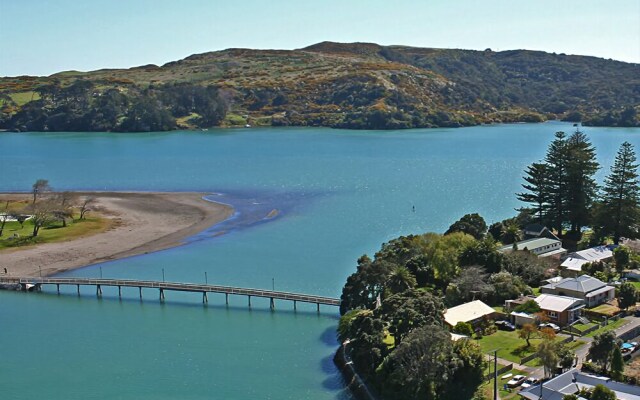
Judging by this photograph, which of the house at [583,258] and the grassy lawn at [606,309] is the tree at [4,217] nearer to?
the house at [583,258]

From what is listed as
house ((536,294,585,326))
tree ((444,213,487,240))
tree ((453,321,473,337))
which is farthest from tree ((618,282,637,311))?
tree ((444,213,487,240))

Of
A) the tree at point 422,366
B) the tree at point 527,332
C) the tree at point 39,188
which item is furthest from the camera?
the tree at point 39,188

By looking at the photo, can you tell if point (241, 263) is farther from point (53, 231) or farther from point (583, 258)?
point (583, 258)

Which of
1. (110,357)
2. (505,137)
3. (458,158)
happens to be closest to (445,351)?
(110,357)

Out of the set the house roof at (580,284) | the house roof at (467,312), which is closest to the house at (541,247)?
the house roof at (580,284)

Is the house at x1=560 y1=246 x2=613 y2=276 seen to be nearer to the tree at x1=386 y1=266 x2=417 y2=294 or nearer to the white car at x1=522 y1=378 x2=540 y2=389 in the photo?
the tree at x1=386 y1=266 x2=417 y2=294

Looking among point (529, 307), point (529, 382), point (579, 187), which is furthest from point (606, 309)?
point (579, 187)
